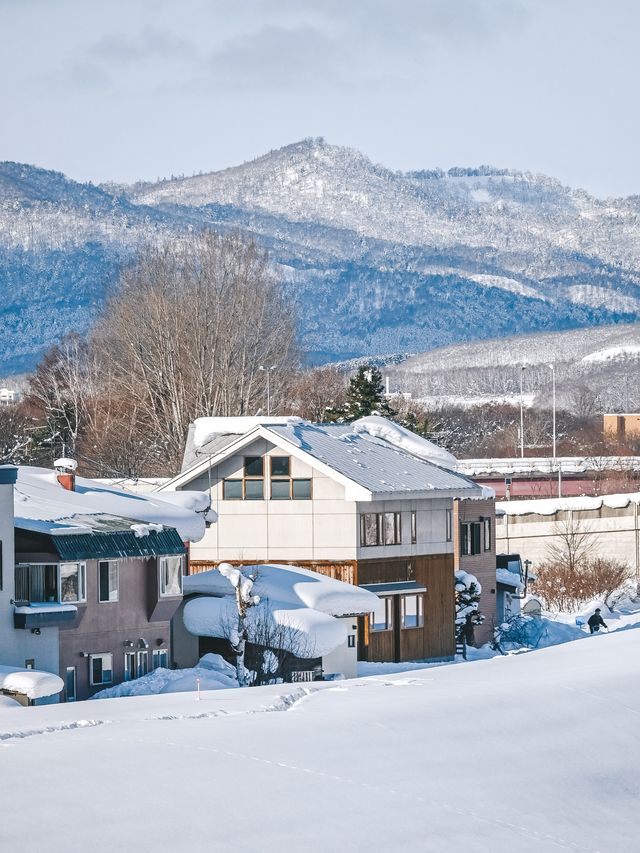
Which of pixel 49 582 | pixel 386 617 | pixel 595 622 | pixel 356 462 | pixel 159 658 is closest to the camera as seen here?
pixel 49 582

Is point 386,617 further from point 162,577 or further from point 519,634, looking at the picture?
point 162,577

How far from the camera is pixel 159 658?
39156 millimetres

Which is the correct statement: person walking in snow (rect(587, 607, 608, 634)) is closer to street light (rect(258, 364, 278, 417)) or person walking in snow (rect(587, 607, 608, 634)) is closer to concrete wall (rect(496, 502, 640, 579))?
concrete wall (rect(496, 502, 640, 579))

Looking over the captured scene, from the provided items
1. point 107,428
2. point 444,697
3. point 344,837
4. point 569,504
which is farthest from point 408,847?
point 107,428

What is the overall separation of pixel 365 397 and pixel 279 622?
40.2 m

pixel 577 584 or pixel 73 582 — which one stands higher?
pixel 73 582

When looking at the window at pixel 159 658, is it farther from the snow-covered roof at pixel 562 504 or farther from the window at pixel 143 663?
the snow-covered roof at pixel 562 504

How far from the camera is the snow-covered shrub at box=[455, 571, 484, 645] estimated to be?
52.9 meters

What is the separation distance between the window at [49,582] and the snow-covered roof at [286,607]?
511 centimetres

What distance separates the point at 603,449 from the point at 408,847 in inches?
4669

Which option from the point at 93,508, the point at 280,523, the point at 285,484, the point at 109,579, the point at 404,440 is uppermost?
the point at 404,440

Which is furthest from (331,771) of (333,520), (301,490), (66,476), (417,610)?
(417,610)

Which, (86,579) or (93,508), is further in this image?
(93,508)

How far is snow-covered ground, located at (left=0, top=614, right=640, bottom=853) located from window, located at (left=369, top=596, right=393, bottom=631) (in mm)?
14981
